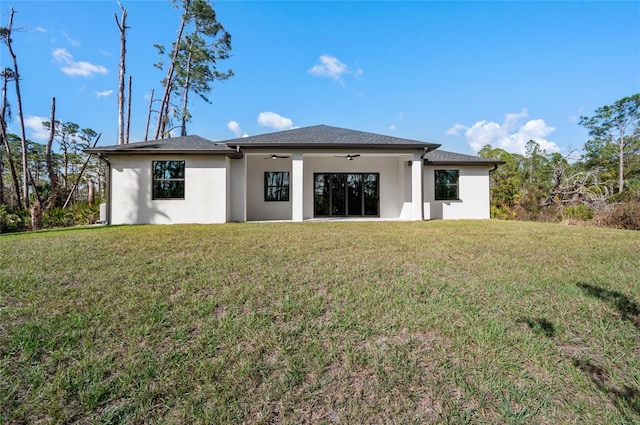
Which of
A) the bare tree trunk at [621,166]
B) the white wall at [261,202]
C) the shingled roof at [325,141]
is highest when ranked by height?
the bare tree trunk at [621,166]

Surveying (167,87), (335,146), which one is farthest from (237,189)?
(167,87)

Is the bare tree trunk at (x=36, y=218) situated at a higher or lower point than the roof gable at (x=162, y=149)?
lower

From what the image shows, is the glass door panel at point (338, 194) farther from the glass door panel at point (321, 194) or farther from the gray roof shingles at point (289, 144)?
the gray roof shingles at point (289, 144)

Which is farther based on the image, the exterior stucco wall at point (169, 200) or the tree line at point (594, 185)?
the tree line at point (594, 185)

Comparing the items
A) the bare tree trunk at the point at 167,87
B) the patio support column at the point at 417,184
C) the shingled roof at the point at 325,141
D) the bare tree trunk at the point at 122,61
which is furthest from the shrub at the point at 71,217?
the patio support column at the point at 417,184

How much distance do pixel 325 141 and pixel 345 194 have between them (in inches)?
140

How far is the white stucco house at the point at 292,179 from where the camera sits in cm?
1155

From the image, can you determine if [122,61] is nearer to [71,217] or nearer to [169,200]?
[71,217]

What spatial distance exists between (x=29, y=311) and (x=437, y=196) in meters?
14.3

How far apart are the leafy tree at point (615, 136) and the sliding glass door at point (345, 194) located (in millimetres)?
32601

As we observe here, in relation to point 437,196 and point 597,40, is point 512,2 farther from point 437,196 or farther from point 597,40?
point 437,196

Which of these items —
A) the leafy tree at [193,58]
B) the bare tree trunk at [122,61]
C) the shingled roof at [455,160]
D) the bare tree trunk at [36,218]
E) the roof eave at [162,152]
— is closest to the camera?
the roof eave at [162,152]

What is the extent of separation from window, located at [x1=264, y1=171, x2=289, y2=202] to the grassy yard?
360 inches

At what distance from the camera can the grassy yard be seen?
2.16m
